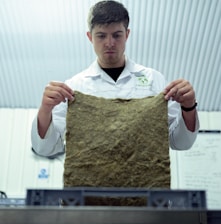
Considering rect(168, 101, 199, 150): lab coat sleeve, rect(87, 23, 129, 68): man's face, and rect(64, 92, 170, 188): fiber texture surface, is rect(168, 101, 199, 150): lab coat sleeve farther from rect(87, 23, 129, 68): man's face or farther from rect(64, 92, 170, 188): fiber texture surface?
rect(87, 23, 129, 68): man's face

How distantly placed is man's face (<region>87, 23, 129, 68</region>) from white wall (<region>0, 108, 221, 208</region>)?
1.51 meters

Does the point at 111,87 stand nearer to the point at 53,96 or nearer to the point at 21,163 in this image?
the point at 53,96

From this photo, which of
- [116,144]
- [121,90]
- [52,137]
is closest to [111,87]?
[121,90]

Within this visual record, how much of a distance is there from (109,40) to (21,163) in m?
1.73

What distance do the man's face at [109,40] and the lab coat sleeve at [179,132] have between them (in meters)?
0.29

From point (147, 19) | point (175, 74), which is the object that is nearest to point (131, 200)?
point (147, 19)

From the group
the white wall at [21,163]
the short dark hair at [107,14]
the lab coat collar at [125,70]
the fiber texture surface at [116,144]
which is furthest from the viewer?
the white wall at [21,163]

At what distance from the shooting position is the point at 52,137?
110cm

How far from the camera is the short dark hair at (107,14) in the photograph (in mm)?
1245

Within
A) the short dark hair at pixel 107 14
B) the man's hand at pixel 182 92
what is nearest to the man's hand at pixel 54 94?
the man's hand at pixel 182 92

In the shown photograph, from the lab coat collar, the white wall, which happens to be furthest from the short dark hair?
the white wall

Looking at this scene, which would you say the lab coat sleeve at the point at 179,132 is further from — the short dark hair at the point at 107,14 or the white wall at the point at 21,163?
the white wall at the point at 21,163

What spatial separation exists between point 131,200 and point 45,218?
359mm

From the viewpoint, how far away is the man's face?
1.26 meters
